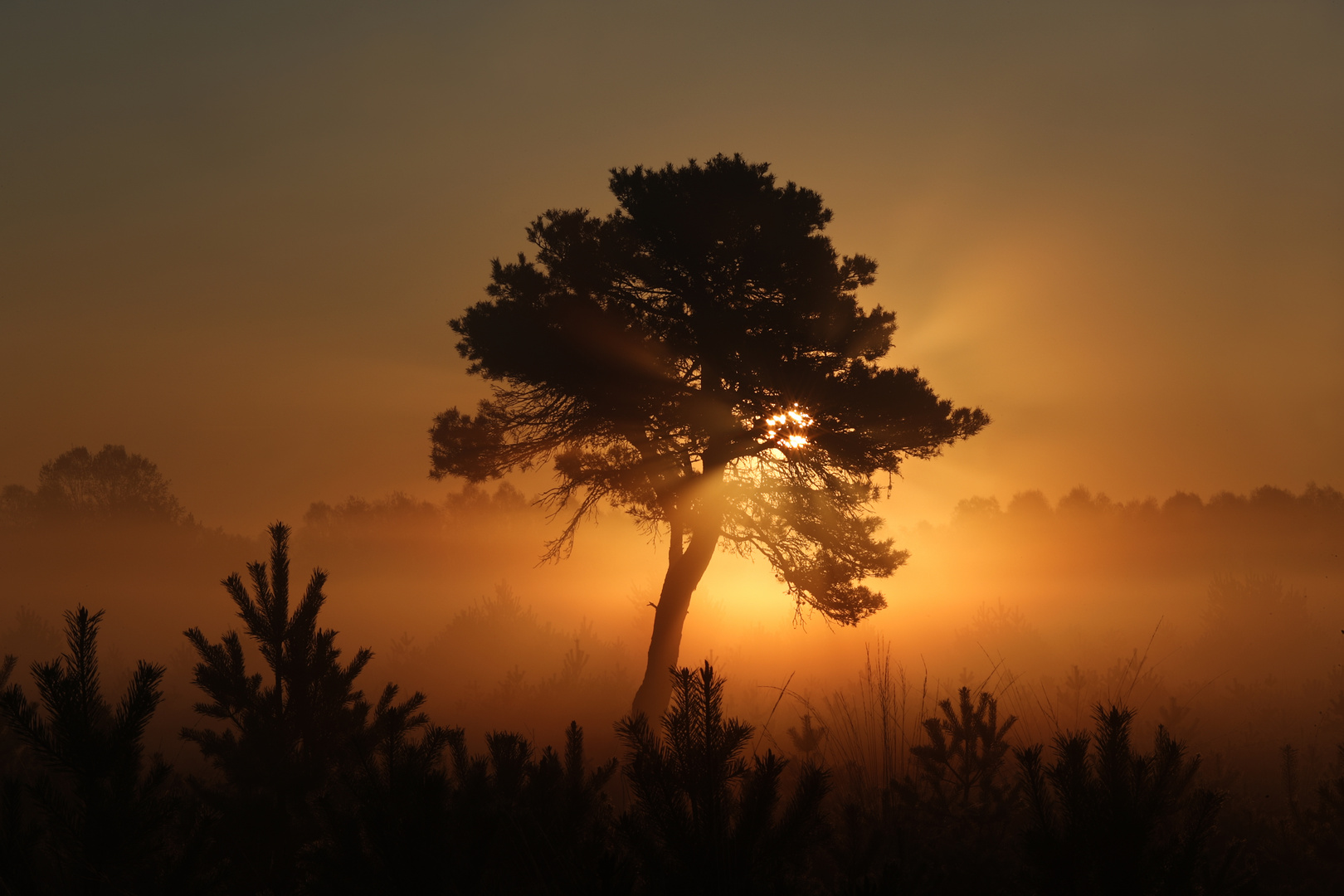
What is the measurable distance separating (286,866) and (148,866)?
0.81 metres

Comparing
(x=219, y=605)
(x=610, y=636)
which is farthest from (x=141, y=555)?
(x=610, y=636)

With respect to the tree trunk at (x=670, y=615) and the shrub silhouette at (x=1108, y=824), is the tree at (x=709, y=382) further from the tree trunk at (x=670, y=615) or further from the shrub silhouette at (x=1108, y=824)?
the shrub silhouette at (x=1108, y=824)

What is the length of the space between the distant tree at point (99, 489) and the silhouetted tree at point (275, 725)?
40940mm

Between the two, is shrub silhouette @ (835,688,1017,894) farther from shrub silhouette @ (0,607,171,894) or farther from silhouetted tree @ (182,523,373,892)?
shrub silhouette @ (0,607,171,894)

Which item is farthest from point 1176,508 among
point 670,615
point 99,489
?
point 99,489

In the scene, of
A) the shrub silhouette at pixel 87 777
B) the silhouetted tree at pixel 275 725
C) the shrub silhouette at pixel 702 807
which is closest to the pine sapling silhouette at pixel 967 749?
the shrub silhouette at pixel 702 807

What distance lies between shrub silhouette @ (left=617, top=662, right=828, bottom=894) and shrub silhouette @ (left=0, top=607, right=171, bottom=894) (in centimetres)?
160

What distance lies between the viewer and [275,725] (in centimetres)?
355

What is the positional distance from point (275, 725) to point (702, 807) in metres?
2.42

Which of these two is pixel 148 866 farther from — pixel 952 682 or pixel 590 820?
pixel 952 682

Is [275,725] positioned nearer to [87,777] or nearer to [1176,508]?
[87,777]

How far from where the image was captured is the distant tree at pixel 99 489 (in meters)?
35.1

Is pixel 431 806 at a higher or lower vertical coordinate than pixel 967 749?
lower

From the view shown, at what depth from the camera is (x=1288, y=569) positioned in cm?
3728
